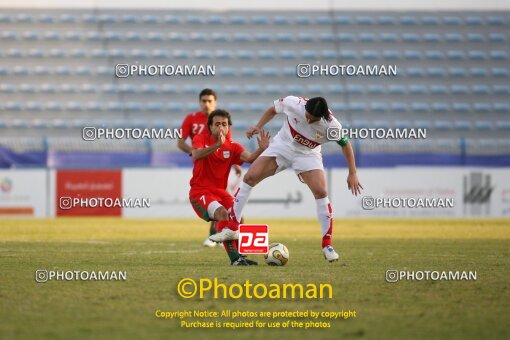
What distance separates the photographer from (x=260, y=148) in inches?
404

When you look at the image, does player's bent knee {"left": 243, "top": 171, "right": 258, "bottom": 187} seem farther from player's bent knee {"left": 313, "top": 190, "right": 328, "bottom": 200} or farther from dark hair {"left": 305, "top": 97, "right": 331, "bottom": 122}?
dark hair {"left": 305, "top": 97, "right": 331, "bottom": 122}

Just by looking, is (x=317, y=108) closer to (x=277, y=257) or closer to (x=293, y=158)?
(x=293, y=158)

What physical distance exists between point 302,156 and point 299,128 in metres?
0.35

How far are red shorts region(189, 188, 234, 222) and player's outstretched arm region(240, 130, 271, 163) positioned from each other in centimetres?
49

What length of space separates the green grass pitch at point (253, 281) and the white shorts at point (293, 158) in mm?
1095

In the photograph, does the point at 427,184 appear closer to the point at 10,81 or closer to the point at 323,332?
the point at 10,81

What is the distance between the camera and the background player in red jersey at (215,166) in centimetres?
1033

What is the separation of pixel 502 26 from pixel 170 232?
20049 mm

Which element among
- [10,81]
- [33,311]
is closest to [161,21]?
[10,81]

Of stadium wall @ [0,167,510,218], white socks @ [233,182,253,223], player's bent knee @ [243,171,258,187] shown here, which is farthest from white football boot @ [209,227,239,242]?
stadium wall @ [0,167,510,218]

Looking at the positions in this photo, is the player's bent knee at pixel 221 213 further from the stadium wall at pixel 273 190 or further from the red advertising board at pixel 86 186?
the red advertising board at pixel 86 186

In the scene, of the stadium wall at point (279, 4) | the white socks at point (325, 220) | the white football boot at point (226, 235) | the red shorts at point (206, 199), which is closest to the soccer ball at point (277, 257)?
the white football boot at point (226, 235)

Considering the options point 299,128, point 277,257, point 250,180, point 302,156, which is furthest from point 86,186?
point 277,257

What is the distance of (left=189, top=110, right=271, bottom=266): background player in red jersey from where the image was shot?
33.9 feet
